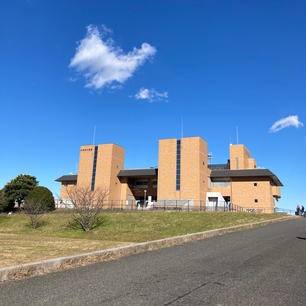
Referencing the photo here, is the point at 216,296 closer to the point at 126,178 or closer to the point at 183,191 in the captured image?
the point at 183,191

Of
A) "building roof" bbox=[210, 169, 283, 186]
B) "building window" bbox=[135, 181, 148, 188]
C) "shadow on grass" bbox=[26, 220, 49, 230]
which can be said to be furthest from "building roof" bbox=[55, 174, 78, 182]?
"shadow on grass" bbox=[26, 220, 49, 230]

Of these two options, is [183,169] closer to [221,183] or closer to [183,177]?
[183,177]

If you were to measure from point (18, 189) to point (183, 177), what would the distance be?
1189 inches

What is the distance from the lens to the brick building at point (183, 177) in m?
43.2

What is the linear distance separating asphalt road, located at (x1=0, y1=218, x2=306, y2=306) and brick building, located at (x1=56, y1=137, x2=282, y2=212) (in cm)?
3308

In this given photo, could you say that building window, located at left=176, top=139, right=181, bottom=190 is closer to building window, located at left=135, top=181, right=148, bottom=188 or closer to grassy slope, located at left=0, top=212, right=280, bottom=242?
building window, located at left=135, top=181, right=148, bottom=188

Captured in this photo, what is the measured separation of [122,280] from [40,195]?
123ft

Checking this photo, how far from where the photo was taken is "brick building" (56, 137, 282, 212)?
43250 millimetres

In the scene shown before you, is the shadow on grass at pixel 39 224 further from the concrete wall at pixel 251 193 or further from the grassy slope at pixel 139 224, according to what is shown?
the concrete wall at pixel 251 193

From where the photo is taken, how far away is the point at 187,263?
22.7 ft

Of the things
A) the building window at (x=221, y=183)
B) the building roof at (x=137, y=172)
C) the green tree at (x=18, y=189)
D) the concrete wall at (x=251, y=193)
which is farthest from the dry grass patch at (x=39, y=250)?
the green tree at (x=18, y=189)

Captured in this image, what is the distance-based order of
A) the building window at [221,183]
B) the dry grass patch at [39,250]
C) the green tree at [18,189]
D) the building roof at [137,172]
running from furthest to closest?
the building roof at [137,172], the green tree at [18,189], the building window at [221,183], the dry grass patch at [39,250]

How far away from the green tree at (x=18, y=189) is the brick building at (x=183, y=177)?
31.2 ft

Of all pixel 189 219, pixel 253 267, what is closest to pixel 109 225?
pixel 189 219
